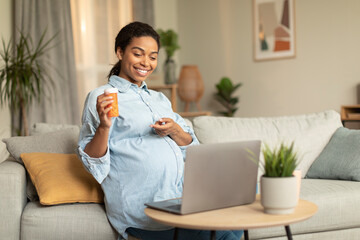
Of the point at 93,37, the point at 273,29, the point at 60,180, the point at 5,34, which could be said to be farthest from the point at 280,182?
the point at 273,29

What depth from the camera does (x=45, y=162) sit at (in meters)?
2.38

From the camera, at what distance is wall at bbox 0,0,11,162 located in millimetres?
4445

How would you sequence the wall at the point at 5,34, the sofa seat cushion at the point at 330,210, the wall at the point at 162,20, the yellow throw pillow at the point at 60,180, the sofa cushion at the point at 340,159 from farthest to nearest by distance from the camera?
the wall at the point at 162,20, the wall at the point at 5,34, the sofa cushion at the point at 340,159, the sofa seat cushion at the point at 330,210, the yellow throw pillow at the point at 60,180

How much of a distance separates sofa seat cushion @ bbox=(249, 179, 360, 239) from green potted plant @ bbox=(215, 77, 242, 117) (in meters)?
3.98

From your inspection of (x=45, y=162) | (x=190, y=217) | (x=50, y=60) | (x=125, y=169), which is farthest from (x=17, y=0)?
(x=190, y=217)

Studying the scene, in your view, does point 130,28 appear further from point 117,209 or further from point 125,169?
point 117,209

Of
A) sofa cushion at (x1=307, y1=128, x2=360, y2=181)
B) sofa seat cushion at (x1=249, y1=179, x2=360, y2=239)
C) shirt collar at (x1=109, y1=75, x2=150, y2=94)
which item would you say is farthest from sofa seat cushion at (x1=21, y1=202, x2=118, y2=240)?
sofa cushion at (x1=307, y1=128, x2=360, y2=181)

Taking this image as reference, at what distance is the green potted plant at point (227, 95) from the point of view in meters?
6.42

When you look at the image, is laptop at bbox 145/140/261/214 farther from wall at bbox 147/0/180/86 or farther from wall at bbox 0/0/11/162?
wall at bbox 147/0/180/86

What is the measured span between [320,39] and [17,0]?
336cm

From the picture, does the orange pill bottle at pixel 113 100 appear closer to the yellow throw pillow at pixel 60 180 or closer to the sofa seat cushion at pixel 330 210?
the yellow throw pillow at pixel 60 180

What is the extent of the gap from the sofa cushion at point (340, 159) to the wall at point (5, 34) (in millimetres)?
2769

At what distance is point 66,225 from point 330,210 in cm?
122

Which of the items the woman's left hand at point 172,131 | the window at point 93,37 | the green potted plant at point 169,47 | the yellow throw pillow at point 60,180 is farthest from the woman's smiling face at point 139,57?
the green potted plant at point 169,47
